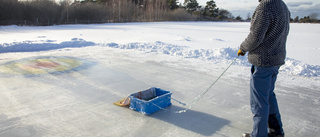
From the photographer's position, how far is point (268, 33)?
8.95 feet

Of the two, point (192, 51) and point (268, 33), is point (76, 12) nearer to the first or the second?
point (192, 51)

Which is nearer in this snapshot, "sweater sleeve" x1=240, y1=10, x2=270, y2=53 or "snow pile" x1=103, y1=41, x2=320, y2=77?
"sweater sleeve" x1=240, y1=10, x2=270, y2=53

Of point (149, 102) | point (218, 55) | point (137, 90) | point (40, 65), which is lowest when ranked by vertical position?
point (137, 90)

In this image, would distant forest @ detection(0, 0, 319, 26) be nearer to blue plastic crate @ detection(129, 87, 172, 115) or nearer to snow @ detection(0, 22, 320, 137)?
snow @ detection(0, 22, 320, 137)

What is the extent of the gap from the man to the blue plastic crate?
4.88 ft

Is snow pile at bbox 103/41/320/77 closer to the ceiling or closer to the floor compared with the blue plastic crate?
closer to the ceiling

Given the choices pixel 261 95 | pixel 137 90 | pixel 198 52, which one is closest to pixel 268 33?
pixel 261 95

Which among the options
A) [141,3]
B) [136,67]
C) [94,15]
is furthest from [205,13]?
[136,67]

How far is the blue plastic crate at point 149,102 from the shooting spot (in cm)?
382

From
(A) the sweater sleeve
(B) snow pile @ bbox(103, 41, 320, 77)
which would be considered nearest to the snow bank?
(B) snow pile @ bbox(103, 41, 320, 77)

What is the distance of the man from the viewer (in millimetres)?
2645

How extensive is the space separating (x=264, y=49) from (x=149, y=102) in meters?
1.78

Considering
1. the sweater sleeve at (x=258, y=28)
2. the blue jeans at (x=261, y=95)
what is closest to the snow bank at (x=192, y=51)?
the blue jeans at (x=261, y=95)

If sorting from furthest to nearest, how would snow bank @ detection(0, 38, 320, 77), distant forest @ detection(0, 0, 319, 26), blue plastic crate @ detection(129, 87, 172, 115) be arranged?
distant forest @ detection(0, 0, 319, 26) → snow bank @ detection(0, 38, 320, 77) → blue plastic crate @ detection(129, 87, 172, 115)
